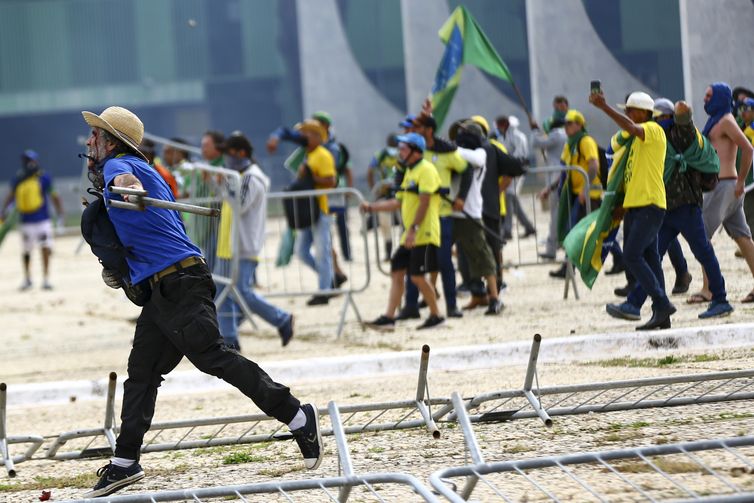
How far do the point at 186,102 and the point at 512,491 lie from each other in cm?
3426

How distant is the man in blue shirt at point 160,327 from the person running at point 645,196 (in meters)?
3.54

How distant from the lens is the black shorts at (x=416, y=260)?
1139cm

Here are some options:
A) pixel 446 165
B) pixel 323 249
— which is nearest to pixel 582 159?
pixel 446 165

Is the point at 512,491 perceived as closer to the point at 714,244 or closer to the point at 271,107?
the point at 714,244

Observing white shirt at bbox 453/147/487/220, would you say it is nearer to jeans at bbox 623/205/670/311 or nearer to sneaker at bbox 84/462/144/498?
jeans at bbox 623/205/670/311

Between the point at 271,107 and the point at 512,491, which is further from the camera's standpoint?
the point at 271,107

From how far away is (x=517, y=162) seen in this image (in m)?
12.6

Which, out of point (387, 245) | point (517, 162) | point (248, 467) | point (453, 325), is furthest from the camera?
point (387, 245)

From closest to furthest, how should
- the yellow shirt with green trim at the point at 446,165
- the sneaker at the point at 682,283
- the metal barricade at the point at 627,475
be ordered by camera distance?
1. the metal barricade at the point at 627,475
2. the sneaker at the point at 682,283
3. the yellow shirt with green trim at the point at 446,165

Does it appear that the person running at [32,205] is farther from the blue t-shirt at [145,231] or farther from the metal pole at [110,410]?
the blue t-shirt at [145,231]

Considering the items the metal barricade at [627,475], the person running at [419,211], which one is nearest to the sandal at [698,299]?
the person running at [419,211]

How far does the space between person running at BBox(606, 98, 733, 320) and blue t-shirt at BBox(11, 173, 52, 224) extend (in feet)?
33.4

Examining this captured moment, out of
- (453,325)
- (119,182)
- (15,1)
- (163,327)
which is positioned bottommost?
(453,325)

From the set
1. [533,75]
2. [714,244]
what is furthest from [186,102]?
[714,244]
